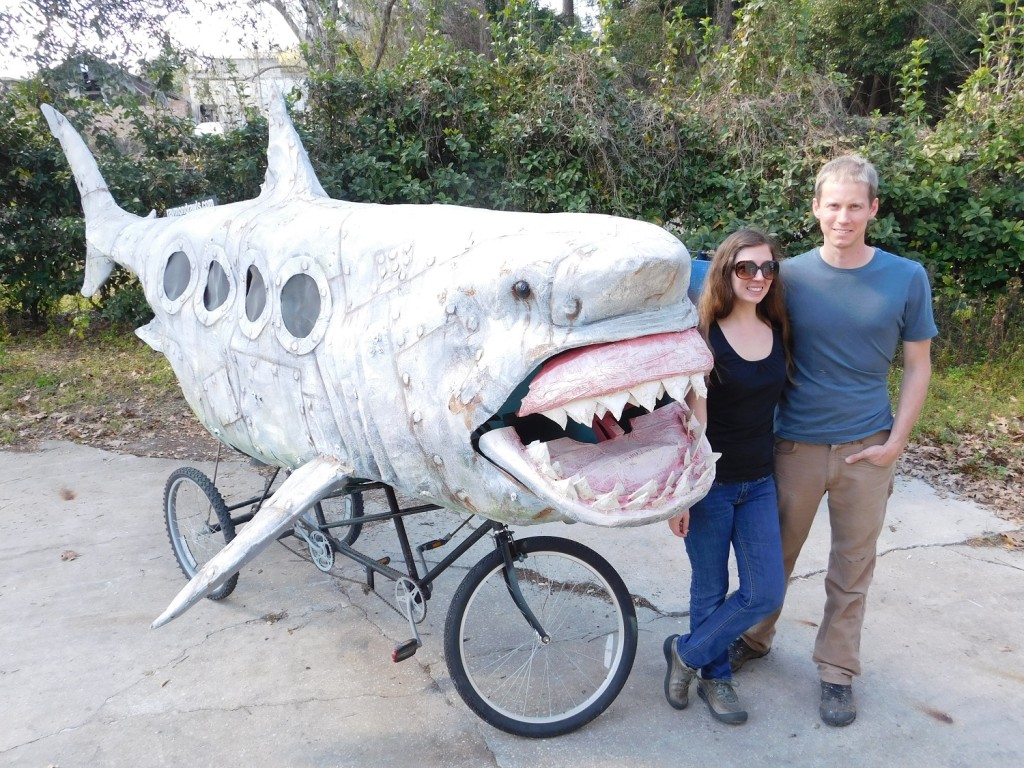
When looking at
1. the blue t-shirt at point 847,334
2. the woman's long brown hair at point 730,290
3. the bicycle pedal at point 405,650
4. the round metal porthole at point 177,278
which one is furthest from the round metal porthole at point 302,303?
the blue t-shirt at point 847,334

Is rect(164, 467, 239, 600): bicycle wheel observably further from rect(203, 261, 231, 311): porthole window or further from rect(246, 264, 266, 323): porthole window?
rect(246, 264, 266, 323): porthole window

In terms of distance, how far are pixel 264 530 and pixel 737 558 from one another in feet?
5.30

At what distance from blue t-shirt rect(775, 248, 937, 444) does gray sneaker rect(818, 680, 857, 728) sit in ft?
3.09

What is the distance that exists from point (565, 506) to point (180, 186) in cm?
779

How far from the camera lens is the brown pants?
2.68m

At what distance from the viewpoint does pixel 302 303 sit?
260 cm

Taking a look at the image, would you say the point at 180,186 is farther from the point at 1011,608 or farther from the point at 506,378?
the point at 1011,608

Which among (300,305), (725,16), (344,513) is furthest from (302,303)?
(725,16)

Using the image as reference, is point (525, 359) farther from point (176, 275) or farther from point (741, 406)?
point (176, 275)

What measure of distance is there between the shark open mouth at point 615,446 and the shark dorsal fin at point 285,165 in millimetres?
1540

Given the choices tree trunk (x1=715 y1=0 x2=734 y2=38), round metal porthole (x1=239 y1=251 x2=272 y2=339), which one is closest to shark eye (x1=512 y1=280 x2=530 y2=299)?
round metal porthole (x1=239 y1=251 x2=272 y2=339)

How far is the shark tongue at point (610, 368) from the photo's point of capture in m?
1.90

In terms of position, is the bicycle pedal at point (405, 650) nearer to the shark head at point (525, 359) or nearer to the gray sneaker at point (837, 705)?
the shark head at point (525, 359)

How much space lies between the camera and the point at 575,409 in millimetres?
1914
